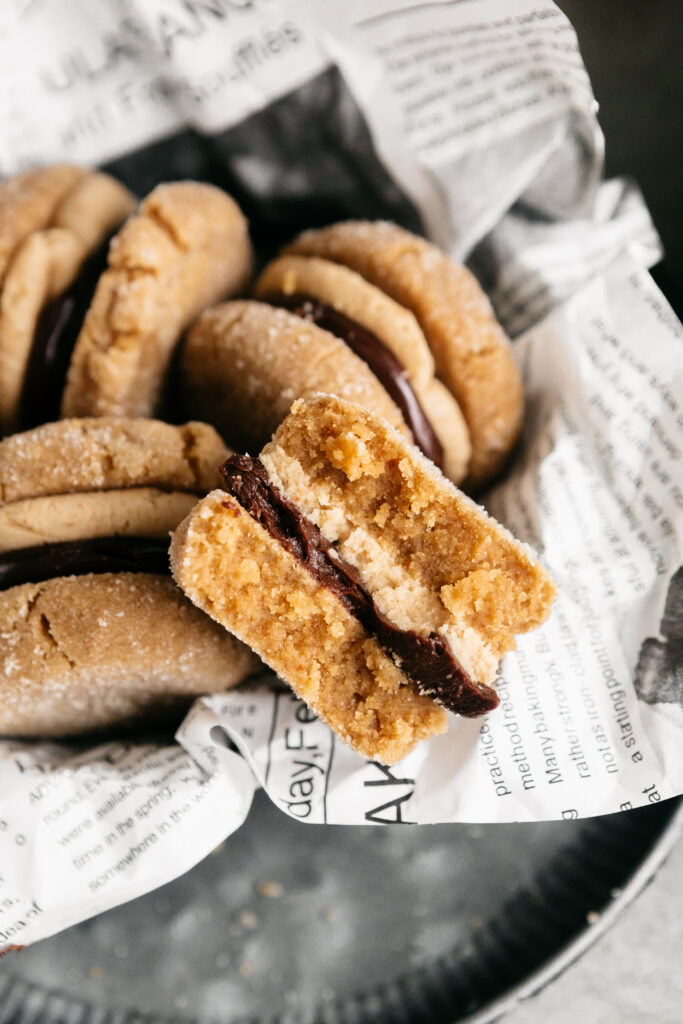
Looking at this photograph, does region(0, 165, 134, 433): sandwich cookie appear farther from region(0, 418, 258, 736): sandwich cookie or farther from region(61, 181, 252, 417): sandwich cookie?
region(0, 418, 258, 736): sandwich cookie

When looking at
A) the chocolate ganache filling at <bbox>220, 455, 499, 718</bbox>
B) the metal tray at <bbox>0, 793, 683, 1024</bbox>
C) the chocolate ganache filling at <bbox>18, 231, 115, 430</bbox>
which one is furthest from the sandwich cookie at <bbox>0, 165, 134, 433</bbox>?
the metal tray at <bbox>0, 793, 683, 1024</bbox>

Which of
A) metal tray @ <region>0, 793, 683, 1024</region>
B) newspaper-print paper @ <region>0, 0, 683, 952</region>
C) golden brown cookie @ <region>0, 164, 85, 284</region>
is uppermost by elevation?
golden brown cookie @ <region>0, 164, 85, 284</region>

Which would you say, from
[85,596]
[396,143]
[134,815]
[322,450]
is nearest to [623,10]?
[396,143]

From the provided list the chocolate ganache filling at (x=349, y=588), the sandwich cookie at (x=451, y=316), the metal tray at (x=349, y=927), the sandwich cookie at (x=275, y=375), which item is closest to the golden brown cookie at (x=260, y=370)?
the sandwich cookie at (x=275, y=375)

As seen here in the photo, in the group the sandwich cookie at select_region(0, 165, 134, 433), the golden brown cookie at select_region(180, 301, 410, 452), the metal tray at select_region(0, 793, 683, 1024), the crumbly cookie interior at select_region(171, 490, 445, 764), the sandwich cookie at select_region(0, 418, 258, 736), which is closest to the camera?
the crumbly cookie interior at select_region(171, 490, 445, 764)

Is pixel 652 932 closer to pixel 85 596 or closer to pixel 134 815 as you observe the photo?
pixel 134 815

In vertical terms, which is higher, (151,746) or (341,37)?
(341,37)
